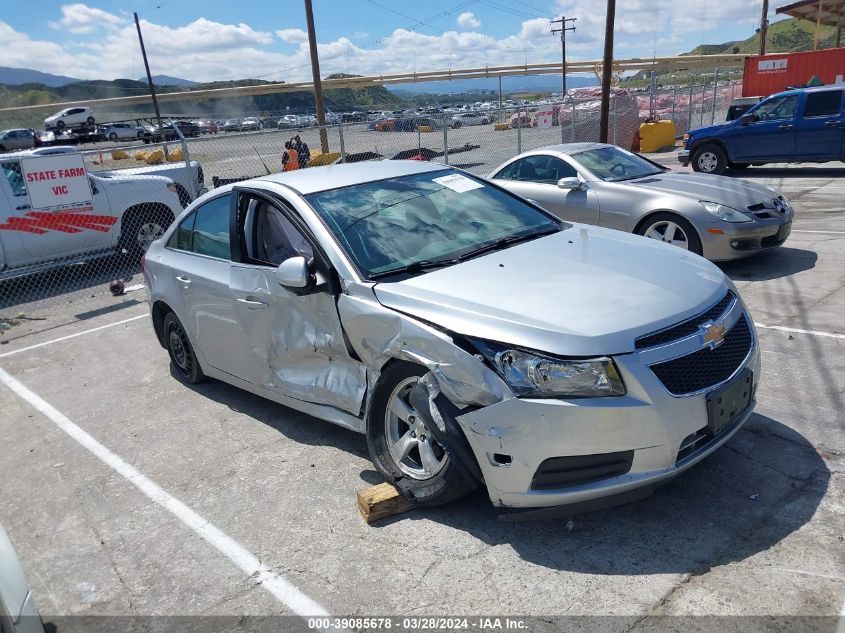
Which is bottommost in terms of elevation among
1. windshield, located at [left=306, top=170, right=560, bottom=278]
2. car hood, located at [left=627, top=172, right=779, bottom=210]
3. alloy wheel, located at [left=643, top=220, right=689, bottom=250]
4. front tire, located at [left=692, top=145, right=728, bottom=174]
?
front tire, located at [left=692, top=145, right=728, bottom=174]

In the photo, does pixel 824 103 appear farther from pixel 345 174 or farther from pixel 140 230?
pixel 140 230

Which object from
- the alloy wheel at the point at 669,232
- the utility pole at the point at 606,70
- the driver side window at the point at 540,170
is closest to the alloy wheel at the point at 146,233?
the driver side window at the point at 540,170

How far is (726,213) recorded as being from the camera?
24.0 ft

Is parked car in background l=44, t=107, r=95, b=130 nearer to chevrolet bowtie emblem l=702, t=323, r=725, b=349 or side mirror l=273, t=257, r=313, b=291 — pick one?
side mirror l=273, t=257, r=313, b=291

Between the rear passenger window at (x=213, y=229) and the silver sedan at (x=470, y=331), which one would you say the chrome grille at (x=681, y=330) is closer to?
the silver sedan at (x=470, y=331)

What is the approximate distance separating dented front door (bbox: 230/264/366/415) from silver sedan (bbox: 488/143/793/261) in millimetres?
4014

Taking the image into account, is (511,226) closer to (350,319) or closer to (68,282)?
(350,319)

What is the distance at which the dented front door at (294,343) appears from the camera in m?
4.02

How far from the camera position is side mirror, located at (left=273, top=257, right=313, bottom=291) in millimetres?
3900

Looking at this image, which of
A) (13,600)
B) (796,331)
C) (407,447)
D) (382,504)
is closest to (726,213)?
(796,331)

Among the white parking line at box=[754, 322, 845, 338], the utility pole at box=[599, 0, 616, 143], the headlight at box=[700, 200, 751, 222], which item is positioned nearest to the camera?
the white parking line at box=[754, 322, 845, 338]

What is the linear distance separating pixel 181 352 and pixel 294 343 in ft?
6.65

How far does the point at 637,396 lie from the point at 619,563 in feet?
2.45

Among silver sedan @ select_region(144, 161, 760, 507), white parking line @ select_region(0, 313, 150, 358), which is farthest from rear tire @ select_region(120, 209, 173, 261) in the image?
silver sedan @ select_region(144, 161, 760, 507)
